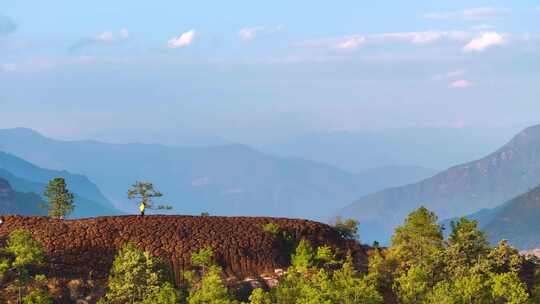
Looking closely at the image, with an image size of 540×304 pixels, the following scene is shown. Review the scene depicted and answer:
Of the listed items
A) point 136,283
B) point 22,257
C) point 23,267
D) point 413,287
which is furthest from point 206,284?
point 413,287

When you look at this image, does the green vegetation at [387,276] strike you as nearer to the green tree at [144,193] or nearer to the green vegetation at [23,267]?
the green vegetation at [23,267]

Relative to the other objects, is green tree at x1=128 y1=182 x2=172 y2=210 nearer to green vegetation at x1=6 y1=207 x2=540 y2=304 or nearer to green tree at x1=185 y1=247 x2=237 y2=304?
green vegetation at x1=6 y1=207 x2=540 y2=304

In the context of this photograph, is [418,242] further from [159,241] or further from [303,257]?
[159,241]

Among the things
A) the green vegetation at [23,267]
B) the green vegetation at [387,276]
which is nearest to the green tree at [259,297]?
the green vegetation at [387,276]

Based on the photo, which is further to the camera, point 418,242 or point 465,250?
point 465,250

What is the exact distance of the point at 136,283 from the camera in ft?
290

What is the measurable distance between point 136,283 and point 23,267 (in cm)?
1309

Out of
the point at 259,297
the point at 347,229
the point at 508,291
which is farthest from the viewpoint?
the point at 347,229

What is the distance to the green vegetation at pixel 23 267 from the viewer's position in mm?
87188

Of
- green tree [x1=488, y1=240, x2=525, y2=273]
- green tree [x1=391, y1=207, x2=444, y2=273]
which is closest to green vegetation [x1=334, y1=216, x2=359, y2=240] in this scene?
green tree [x1=391, y1=207, x2=444, y2=273]

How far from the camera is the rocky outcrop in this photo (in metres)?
98.1

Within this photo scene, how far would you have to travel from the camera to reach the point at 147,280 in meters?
87.9

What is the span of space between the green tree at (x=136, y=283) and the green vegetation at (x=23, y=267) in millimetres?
7273

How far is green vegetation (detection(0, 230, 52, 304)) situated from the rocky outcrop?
4.09 m
